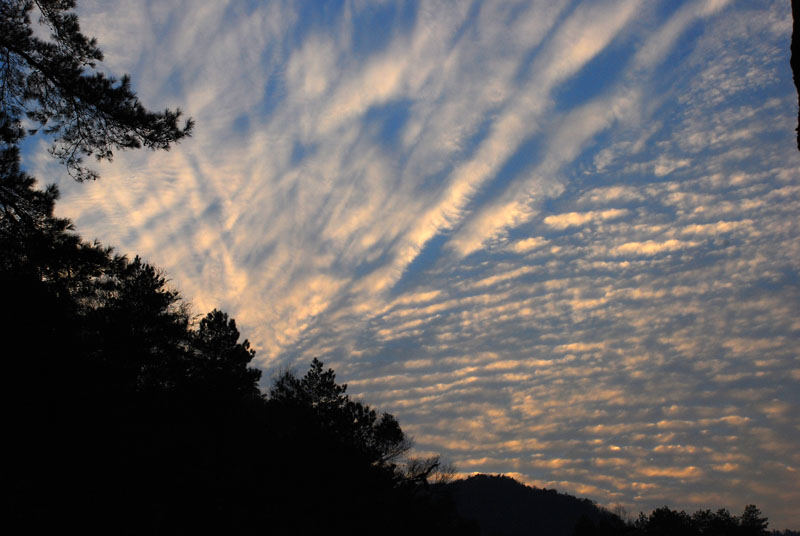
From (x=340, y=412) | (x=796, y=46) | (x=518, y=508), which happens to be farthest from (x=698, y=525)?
(x=796, y=46)

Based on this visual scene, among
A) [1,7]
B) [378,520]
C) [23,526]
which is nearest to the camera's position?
[1,7]

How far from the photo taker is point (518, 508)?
575ft

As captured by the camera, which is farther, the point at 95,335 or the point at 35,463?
the point at 95,335

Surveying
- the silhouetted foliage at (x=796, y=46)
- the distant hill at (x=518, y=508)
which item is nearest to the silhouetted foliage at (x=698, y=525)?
the distant hill at (x=518, y=508)

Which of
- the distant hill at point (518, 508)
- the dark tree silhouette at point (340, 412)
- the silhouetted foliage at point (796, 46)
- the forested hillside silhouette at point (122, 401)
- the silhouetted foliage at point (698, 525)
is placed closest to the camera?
the silhouetted foliage at point (796, 46)

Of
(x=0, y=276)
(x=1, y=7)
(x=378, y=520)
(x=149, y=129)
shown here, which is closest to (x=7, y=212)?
(x=0, y=276)

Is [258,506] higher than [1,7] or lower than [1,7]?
lower

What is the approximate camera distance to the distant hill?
538 ft

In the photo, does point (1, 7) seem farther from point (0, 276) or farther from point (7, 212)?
point (0, 276)

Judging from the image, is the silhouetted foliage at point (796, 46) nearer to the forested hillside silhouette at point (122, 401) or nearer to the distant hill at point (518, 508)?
the forested hillside silhouette at point (122, 401)

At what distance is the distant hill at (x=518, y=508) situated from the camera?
164000mm

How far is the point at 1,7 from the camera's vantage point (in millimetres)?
9766

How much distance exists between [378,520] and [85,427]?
17027 millimetres

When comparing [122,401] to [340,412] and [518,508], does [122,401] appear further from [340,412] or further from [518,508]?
[518,508]
